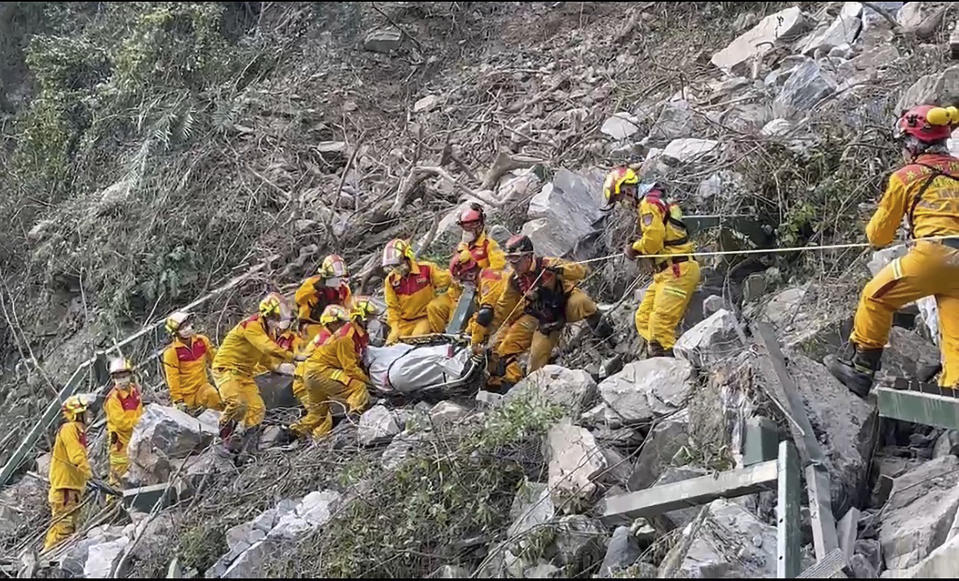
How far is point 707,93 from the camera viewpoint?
35.8 ft

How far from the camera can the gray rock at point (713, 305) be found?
708 centimetres

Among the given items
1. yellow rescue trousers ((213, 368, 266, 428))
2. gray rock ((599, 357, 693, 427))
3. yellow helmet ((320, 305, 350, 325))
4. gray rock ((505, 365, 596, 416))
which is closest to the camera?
gray rock ((599, 357, 693, 427))

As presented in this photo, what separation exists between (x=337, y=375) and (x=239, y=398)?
1.05 meters

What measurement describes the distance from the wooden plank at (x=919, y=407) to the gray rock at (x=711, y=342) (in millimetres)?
1053

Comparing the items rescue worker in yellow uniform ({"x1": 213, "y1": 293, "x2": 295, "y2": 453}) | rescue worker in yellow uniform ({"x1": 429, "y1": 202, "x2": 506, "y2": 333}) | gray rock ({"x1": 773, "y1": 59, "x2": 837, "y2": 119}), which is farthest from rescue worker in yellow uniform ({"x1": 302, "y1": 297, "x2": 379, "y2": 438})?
gray rock ({"x1": 773, "y1": 59, "x2": 837, "y2": 119})

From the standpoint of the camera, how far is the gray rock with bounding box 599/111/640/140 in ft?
34.3

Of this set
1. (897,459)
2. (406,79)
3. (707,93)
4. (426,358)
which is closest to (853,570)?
(897,459)

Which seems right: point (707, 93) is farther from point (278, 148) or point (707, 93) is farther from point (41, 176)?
point (41, 176)

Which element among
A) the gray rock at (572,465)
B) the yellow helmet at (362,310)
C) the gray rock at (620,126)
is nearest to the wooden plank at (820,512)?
the gray rock at (572,465)

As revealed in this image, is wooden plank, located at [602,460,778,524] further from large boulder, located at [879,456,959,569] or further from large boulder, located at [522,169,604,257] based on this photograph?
large boulder, located at [522,169,604,257]

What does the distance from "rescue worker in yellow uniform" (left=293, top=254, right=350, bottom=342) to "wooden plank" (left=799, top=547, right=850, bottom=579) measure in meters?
5.37

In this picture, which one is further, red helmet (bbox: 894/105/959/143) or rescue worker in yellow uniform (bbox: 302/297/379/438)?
rescue worker in yellow uniform (bbox: 302/297/379/438)

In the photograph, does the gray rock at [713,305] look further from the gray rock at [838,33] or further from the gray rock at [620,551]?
the gray rock at [838,33]

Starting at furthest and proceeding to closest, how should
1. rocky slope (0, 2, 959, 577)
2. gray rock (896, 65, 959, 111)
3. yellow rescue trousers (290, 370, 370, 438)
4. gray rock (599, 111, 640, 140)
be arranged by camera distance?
gray rock (599, 111, 640, 140) < yellow rescue trousers (290, 370, 370, 438) < gray rock (896, 65, 959, 111) < rocky slope (0, 2, 959, 577)
